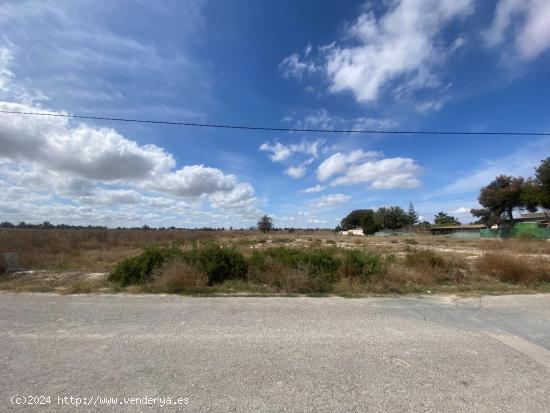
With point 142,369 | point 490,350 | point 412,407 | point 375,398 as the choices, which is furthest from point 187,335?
point 490,350

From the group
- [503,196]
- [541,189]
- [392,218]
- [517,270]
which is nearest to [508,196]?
[503,196]

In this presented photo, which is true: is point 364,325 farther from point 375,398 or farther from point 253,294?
point 253,294

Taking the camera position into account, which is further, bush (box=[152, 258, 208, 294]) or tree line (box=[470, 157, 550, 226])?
tree line (box=[470, 157, 550, 226])

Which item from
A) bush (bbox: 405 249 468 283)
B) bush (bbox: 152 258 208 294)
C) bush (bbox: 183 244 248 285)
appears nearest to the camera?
bush (bbox: 152 258 208 294)

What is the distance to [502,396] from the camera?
3324 mm

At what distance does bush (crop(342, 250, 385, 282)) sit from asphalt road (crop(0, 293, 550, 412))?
3120mm

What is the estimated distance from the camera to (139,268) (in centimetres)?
970

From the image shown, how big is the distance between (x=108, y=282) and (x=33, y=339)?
5.24 m

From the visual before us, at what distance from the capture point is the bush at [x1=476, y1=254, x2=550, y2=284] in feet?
34.6

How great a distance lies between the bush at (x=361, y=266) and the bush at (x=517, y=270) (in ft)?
13.3

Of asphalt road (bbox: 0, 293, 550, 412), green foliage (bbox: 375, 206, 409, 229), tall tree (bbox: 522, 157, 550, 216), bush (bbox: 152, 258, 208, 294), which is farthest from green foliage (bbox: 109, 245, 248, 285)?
green foliage (bbox: 375, 206, 409, 229)

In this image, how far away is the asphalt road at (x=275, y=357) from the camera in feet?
10.6

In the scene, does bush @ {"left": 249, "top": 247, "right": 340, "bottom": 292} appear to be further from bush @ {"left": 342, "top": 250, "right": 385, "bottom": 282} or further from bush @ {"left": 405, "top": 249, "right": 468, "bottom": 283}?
bush @ {"left": 405, "top": 249, "right": 468, "bottom": 283}

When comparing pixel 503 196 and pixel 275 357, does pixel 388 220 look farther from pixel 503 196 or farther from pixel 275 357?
pixel 275 357
